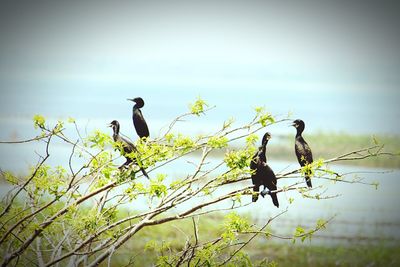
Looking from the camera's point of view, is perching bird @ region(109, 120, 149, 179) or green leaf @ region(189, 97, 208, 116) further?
green leaf @ region(189, 97, 208, 116)

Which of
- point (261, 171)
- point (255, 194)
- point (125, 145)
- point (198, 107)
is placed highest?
point (198, 107)

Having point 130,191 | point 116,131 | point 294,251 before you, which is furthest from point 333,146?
point 130,191

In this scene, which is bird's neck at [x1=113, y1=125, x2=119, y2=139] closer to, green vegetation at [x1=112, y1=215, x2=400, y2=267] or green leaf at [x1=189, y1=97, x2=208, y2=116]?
green leaf at [x1=189, y1=97, x2=208, y2=116]

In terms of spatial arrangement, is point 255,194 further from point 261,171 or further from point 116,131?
point 116,131

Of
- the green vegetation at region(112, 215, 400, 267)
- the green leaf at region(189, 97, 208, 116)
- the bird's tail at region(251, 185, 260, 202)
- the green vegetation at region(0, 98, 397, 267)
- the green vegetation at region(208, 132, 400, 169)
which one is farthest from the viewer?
the green vegetation at region(208, 132, 400, 169)

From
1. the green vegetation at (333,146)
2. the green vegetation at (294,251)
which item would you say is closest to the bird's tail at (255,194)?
the green vegetation at (294,251)

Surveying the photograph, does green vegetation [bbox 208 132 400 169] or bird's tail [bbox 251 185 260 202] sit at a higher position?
bird's tail [bbox 251 185 260 202]

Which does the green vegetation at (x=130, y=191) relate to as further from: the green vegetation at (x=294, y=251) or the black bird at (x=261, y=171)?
the green vegetation at (x=294, y=251)

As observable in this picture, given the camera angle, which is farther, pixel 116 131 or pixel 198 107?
pixel 116 131

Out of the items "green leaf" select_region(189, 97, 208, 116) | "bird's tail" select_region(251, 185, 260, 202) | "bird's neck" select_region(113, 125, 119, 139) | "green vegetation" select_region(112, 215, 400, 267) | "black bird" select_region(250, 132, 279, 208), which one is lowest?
"green vegetation" select_region(112, 215, 400, 267)

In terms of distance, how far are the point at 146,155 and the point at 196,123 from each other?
22526 millimetres

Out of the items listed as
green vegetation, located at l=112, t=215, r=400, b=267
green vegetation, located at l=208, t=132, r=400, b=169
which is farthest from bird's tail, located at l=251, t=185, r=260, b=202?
green vegetation, located at l=208, t=132, r=400, b=169

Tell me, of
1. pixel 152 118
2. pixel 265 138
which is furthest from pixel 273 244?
pixel 152 118

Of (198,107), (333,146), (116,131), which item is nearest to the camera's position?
(198,107)
